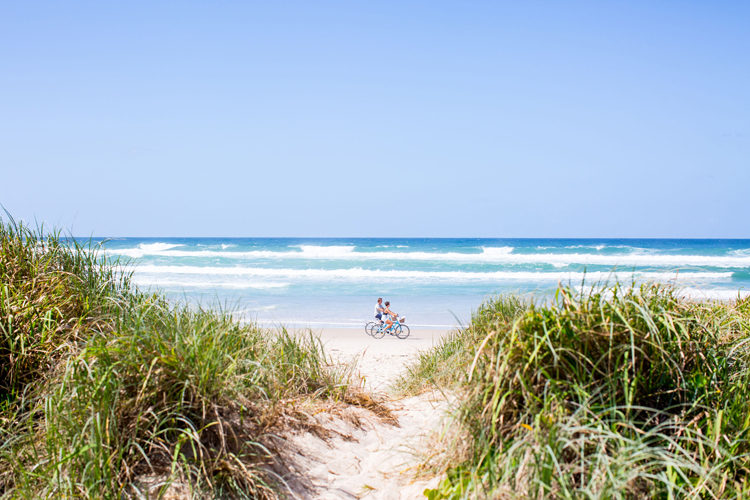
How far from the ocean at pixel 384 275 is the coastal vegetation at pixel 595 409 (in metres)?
0.94

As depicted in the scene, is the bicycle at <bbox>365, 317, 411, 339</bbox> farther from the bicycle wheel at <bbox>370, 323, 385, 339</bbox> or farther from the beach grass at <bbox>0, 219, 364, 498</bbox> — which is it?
the beach grass at <bbox>0, 219, 364, 498</bbox>

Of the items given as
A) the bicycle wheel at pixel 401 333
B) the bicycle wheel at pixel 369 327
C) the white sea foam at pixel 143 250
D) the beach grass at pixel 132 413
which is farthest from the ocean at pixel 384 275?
the beach grass at pixel 132 413

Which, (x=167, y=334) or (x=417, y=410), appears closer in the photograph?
(x=167, y=334)

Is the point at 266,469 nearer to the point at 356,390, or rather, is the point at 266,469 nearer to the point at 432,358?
the point at 356,390

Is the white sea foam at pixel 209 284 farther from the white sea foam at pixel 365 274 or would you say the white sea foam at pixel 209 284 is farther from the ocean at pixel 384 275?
the white sea foam at pixel 365 274

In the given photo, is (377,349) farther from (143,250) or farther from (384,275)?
(143,250)

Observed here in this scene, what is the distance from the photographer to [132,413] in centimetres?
288

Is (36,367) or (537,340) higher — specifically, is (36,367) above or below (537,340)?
below

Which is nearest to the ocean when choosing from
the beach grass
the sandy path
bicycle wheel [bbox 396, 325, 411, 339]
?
bicycle wheel [bbox 396, 325, 411, 339]

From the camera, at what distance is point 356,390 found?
16.3ft

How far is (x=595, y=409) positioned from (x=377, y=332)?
1012 cm

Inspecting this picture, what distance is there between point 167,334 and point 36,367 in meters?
1.20

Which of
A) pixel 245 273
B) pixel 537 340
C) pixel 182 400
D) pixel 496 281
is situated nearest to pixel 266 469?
pixel 182 400

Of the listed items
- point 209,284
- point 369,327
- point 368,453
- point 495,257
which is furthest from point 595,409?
point 495,257
